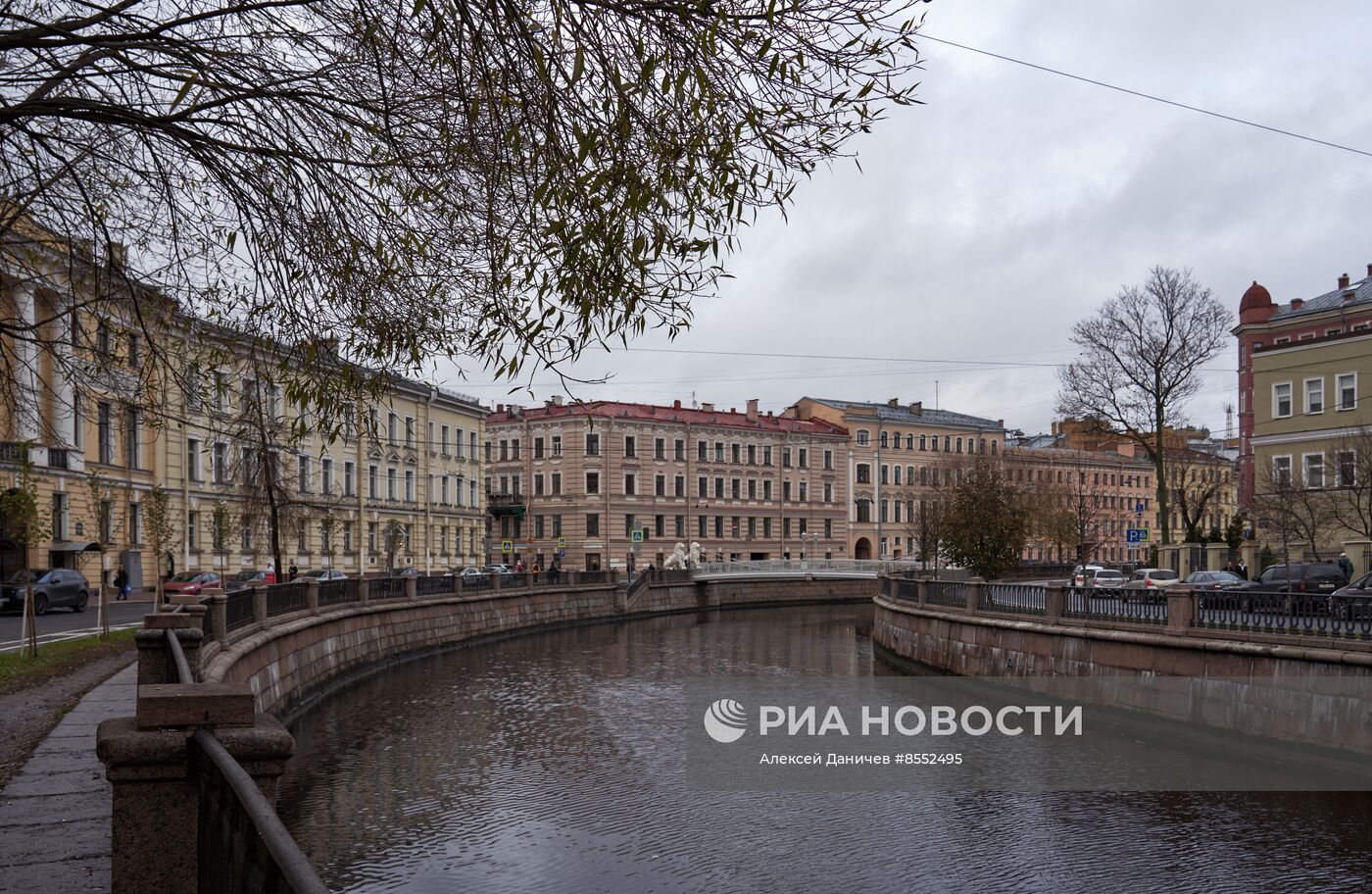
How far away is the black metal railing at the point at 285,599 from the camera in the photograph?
961 inches

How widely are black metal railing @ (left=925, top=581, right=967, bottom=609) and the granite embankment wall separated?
15.2 meters

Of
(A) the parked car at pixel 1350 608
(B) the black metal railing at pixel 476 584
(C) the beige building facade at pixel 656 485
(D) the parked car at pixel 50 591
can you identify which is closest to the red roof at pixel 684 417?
(C) the beige building facade at pixel 656 485

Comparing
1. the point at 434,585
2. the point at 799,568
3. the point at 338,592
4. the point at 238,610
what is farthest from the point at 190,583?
Result: the point at 799,568

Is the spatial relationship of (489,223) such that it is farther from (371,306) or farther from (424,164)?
(371,306)

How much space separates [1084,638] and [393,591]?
2082 cm

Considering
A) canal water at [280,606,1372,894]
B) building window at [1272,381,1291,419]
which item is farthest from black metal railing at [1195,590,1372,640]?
building window at [1272,381,1291,419]

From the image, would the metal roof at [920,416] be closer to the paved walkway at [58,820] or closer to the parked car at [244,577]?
the parked car at [244,577]

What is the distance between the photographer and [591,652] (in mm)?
38094

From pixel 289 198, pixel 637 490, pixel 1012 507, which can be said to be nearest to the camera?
pixel 289 198

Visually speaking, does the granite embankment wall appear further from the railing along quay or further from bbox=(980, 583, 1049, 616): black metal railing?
bbox=(980, 583, 1049, 616): black metal railing

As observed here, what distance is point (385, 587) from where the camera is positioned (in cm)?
3538

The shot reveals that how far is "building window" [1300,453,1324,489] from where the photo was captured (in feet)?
157

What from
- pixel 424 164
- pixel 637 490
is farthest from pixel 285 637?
pixel 637 490

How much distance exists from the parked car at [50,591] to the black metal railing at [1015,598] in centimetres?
2563
